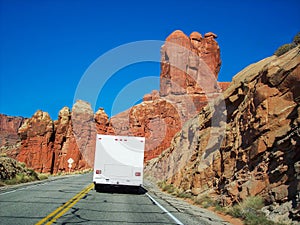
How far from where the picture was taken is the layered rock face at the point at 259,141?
1115 centimetres

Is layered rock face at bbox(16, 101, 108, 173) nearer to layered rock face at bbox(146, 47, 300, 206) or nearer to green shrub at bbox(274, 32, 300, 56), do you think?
layered rock face at bbox(146, 47, 300, 206)

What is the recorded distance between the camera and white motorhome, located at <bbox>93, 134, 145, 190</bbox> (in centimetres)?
1859

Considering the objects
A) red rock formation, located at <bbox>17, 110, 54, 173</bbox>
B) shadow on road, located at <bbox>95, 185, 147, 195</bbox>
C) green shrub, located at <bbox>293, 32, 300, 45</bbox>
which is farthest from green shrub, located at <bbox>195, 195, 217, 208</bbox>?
red rock formation, located at <bbox>17, 110, 54, 173</bbox>

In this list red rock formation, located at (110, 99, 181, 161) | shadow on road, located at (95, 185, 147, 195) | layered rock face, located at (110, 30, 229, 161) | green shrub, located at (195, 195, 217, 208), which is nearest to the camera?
green shrub, located at (195, 195, 217, 208)

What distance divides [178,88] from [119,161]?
81525 millimetres

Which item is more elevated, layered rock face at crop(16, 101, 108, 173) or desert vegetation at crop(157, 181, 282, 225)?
layered rock face at crop(16, 101, 108, 173)

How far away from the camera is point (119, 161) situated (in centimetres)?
1862

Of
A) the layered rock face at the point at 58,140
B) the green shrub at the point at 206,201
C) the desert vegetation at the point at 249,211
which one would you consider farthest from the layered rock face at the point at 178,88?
the desert vegetation at the point at 249,211

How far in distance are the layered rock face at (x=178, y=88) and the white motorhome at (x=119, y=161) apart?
7137 cm

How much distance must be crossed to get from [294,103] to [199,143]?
11.9 metres

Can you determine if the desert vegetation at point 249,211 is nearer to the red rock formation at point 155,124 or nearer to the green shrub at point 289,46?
the green shrub at point 289,46

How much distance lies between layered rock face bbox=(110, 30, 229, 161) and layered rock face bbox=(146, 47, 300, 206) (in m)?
70.2

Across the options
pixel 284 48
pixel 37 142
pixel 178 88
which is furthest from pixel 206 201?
pixel 37 142

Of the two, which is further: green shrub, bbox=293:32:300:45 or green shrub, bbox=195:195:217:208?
green shrub, bbox=293:32:300:45
